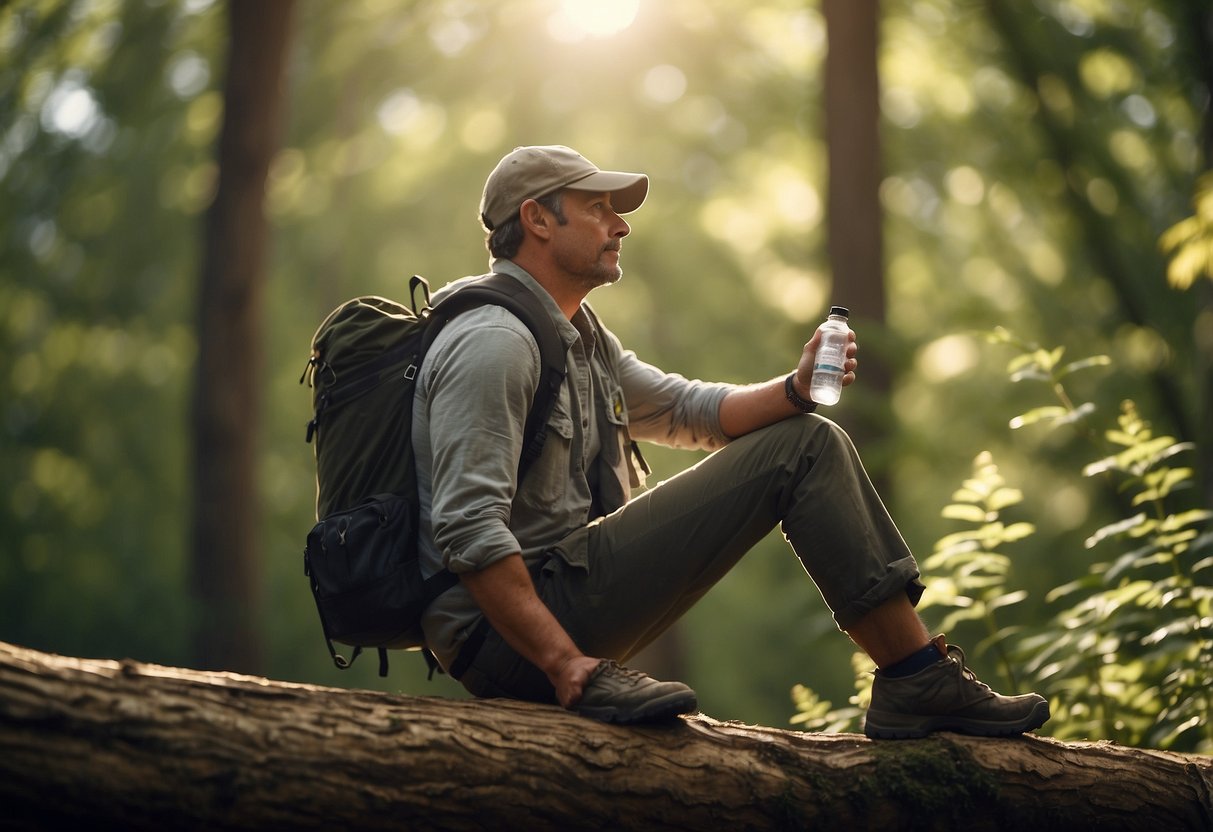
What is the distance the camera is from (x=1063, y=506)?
1223 cm

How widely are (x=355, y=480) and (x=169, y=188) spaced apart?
1092 cm

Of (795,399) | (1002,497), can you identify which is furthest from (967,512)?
(795,399)

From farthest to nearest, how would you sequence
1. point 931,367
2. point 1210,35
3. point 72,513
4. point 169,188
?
point 72,513 < point 169,188 < point 931,367 < point 1210,35

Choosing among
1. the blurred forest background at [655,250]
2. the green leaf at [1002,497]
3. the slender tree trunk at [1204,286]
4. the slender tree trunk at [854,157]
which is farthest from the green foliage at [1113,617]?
the slender tree trunk at [854,157]

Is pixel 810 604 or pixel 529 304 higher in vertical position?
pixel 810 604

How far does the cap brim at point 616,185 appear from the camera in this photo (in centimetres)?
351

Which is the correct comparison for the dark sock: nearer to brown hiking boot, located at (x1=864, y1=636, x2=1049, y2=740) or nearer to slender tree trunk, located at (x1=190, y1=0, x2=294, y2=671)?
brown hiking boot, located at (x1=864, y1=636, x2=1049, y2=740)

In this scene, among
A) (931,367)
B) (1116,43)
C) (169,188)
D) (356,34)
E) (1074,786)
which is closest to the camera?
(1074,786)

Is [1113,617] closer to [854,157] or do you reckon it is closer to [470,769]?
[470,769]

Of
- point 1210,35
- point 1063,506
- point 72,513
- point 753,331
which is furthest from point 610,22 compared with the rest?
point 72,513

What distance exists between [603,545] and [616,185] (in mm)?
1007

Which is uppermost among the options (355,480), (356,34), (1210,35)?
(356,34)

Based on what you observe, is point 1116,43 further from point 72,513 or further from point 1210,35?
point 72,513

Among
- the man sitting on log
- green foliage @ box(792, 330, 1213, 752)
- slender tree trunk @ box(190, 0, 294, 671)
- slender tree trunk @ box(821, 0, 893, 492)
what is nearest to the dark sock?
the man sitting on log
